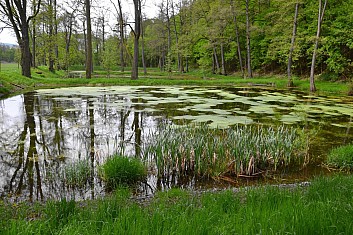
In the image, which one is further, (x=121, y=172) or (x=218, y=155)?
(x=218, y=155)

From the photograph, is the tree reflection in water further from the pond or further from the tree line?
the tree line

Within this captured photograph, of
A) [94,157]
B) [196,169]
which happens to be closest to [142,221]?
[196,169]

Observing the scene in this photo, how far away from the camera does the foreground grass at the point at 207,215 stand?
2.29 m

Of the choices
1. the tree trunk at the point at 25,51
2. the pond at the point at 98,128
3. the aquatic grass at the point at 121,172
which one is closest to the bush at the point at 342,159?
the pond at the point at 98,128

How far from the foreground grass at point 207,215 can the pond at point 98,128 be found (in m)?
0.97

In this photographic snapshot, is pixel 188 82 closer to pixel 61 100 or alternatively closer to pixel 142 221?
pixel 61 100

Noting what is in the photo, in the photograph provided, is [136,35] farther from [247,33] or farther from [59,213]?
[59,213]

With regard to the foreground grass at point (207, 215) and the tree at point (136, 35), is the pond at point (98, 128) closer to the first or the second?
the foreground grass at point (207, 215)

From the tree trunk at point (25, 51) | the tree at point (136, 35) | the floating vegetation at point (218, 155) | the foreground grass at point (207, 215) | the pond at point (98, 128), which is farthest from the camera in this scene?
the tree at point (136, 35)

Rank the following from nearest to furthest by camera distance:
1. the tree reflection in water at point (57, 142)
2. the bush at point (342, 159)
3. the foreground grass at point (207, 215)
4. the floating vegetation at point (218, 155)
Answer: the foreground grass at point (207, 215) < the tree reflection in water at point (57, 142) < the floating vegetation at point (218, 155) < the bush at point (342, 159)

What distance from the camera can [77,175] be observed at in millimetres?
4328

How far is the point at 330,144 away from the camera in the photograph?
22.9 ft

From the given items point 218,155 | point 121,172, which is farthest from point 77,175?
point 218,155

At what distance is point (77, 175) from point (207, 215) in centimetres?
239
